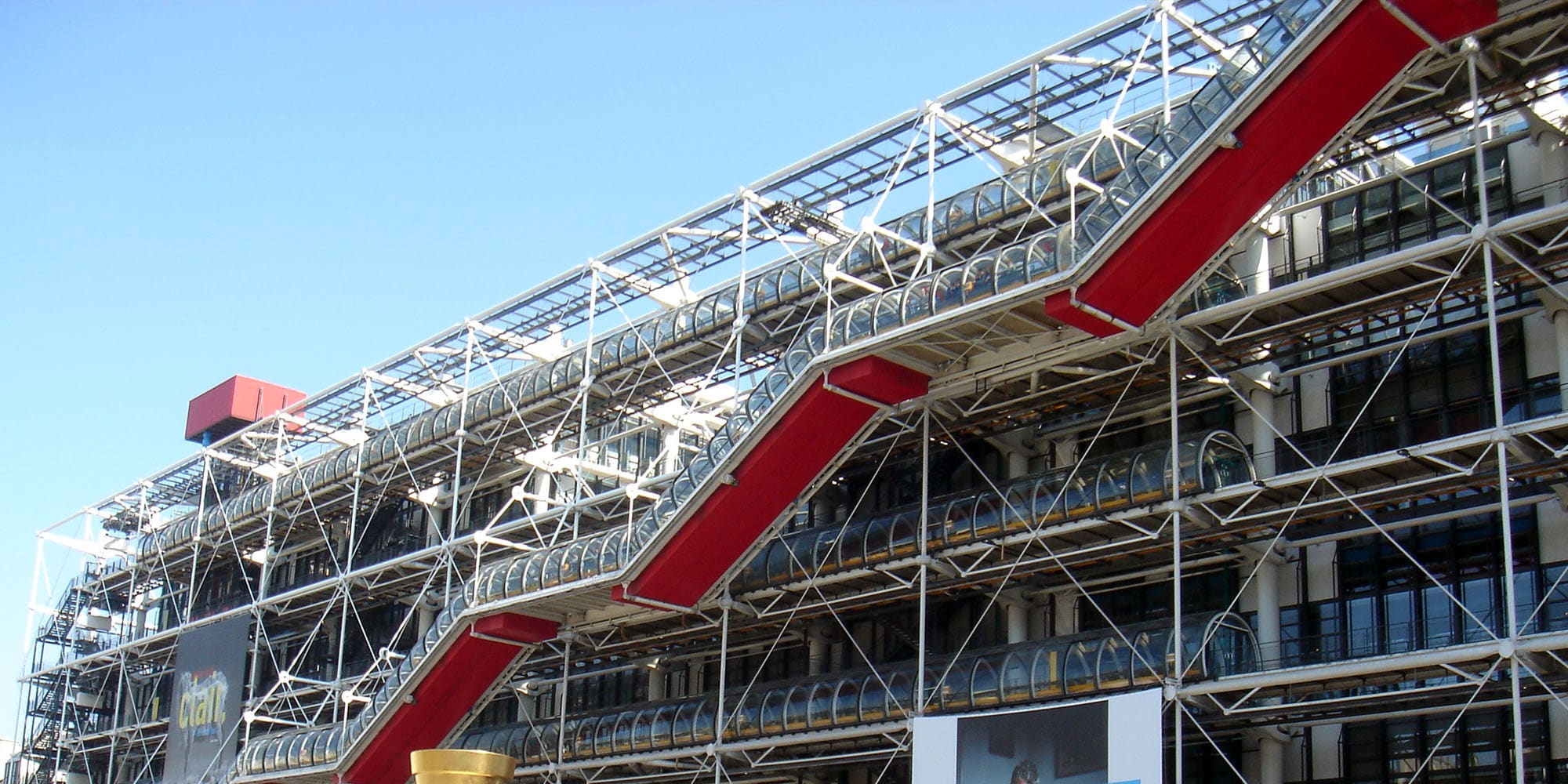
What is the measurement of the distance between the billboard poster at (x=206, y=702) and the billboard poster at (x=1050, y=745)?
66.7 ft

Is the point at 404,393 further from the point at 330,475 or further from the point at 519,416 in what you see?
the point at 519,416

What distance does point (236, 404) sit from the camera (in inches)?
2119

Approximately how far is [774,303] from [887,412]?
16.8 feet

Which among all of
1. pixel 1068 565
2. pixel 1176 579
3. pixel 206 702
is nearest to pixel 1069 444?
pixel 1068 565

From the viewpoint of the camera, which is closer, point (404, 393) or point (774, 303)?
point (774, 303)

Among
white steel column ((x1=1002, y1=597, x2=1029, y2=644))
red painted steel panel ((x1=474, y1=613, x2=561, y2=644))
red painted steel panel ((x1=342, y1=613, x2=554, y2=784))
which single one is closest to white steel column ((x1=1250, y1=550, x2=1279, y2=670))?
white steel column ((x1=1002, y1=597, x2=1029, y2=644))

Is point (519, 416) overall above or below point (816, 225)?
below

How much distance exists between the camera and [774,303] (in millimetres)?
31047

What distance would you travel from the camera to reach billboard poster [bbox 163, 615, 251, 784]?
39844 mm

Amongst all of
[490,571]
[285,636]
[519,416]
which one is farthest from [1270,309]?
[285,636]

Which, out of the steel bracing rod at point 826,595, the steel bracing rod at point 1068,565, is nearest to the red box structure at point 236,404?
the steel bracing rod at point 826,595

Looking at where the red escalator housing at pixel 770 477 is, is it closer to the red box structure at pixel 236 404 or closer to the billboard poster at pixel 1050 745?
the billboard poster at pixel 1050 745

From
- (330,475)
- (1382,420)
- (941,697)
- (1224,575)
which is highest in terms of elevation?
(330,475)

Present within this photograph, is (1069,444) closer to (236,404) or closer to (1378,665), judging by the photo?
(1378,665)
